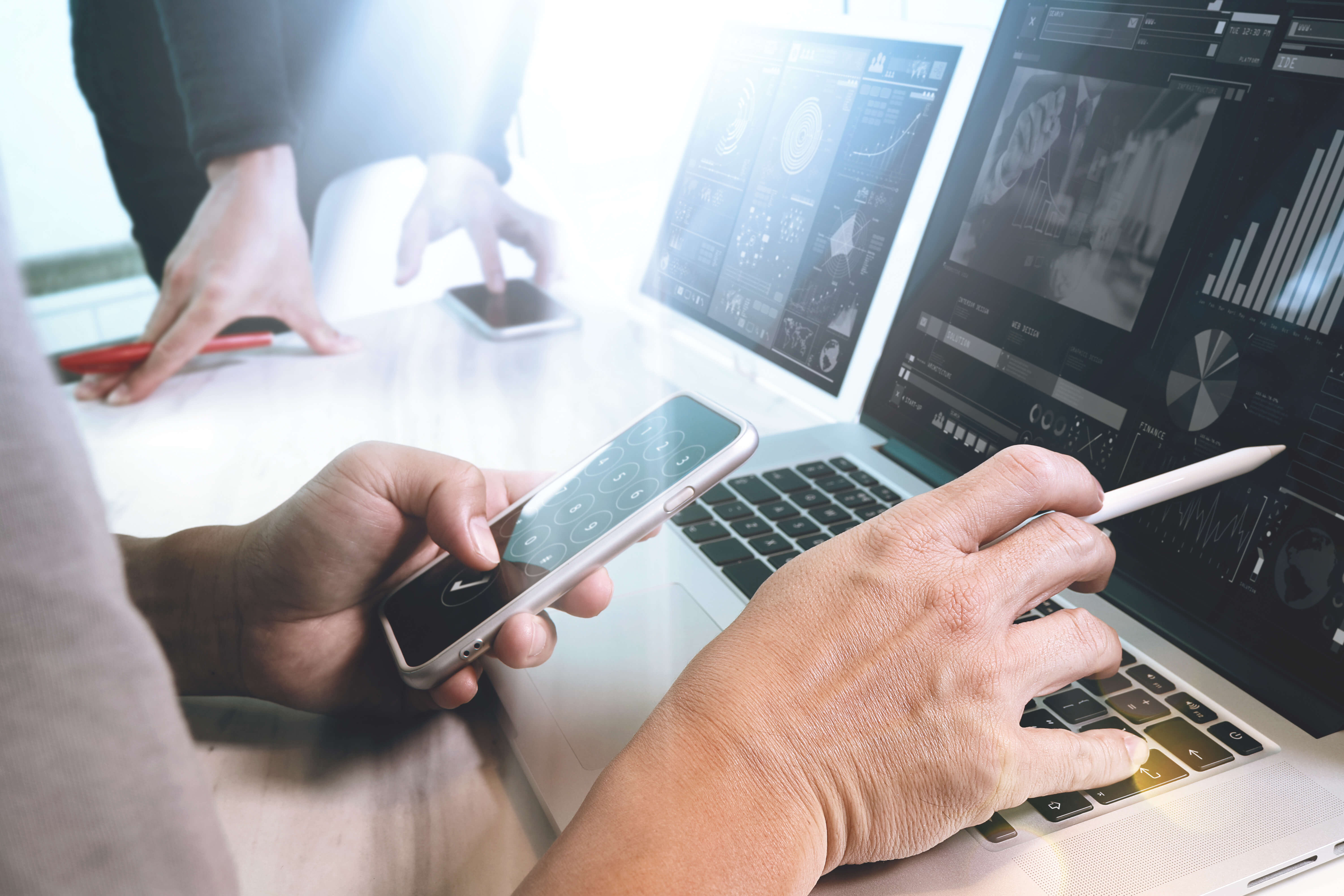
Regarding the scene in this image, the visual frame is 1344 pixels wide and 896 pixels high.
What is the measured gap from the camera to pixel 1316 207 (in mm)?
387

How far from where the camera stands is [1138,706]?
1.25ft

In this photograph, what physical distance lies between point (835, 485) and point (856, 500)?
25 millimetres

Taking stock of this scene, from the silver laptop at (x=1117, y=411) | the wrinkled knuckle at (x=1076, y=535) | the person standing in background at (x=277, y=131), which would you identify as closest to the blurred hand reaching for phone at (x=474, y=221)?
the person standing in background at (x=277, y=131)

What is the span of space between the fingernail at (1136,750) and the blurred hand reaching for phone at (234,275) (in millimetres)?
865

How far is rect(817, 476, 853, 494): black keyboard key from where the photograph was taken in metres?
0.59

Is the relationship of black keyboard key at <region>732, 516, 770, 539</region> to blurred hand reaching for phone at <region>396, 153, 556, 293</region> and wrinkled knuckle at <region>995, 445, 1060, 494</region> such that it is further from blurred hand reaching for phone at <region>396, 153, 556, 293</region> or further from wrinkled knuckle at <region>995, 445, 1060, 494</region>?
blurred hand reaching for phone at <region>396, 153, 556, 293</region>

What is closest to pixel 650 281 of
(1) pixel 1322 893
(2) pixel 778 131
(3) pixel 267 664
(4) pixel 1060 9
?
(2) pixel 778 131

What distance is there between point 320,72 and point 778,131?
946mm

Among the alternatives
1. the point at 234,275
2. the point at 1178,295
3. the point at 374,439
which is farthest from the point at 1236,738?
the point at 234,275

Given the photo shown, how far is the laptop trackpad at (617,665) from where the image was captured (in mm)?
388

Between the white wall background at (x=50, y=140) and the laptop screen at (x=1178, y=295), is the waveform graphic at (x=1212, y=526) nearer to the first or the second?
the laptop screen at (x=1178, y=295)

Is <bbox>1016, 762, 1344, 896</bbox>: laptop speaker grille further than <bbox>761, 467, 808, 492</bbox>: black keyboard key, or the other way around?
<bbox>761, 467, 808, 492</bbox>: black keyboard key

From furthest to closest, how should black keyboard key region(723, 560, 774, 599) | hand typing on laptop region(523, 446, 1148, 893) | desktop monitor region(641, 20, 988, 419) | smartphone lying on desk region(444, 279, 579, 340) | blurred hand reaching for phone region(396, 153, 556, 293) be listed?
blurred hand reaching for phone region(396, 153, 556, 293) → smartphone lying on desk region(444, 279, 579, 340) → desktop monitor region(641, 20, 988, 419) → black keyboard key region(723, 560, 774, 599) → hand typing on laptop region(523, 446, 1148, 893)

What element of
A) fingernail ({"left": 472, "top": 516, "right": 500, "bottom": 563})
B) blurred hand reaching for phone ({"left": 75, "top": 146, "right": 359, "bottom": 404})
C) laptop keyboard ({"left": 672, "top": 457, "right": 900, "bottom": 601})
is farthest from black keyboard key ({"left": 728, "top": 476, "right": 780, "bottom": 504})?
blurred hand reaching for phone ({"left": 75, "top": 146, "right": 359, "bottom": 404})
